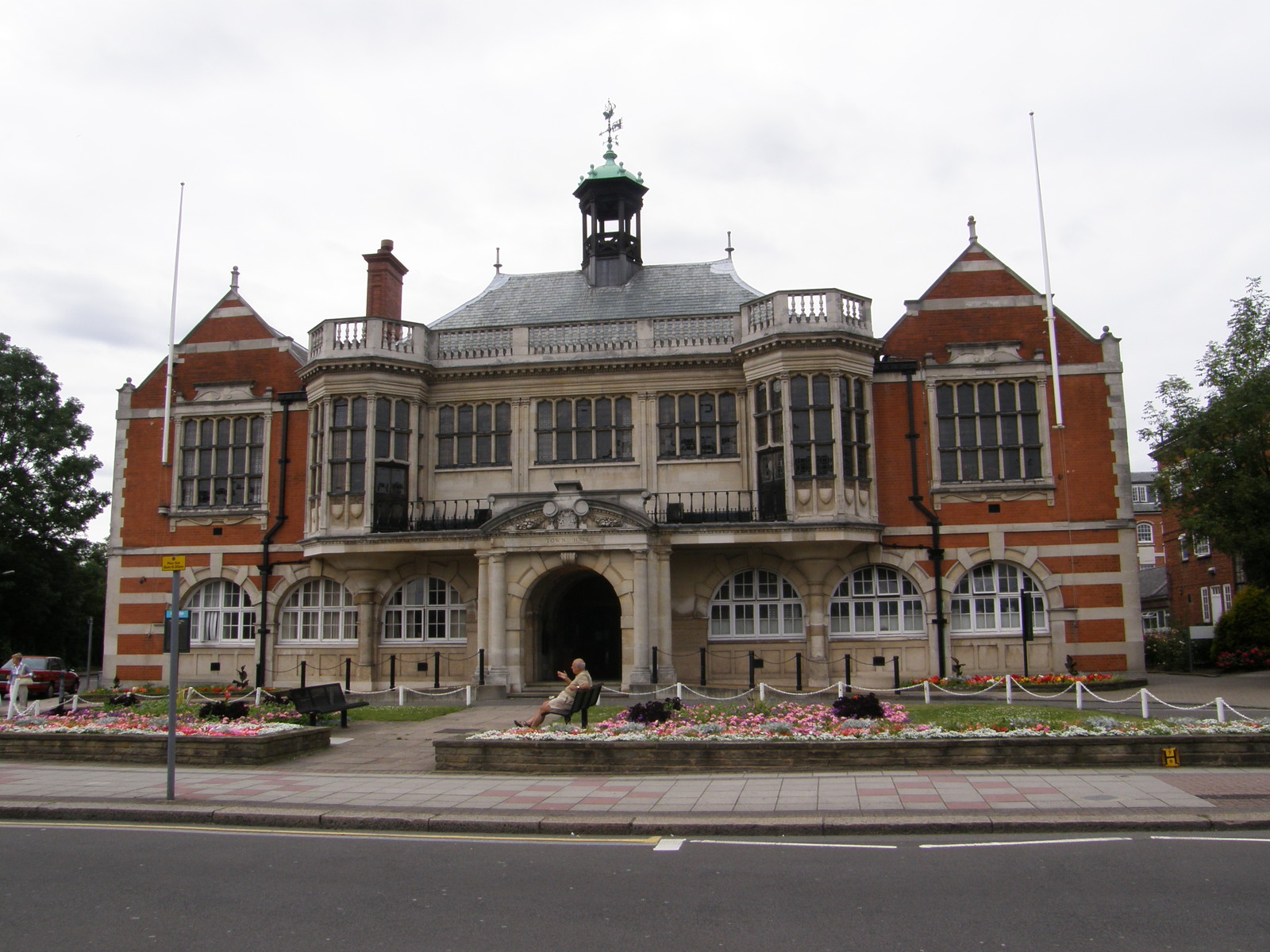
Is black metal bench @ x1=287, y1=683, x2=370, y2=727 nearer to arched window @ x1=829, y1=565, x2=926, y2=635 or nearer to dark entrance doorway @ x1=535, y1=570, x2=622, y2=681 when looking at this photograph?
dark entrance doorway @ x1=535, y1=570, x2=622, y2=681

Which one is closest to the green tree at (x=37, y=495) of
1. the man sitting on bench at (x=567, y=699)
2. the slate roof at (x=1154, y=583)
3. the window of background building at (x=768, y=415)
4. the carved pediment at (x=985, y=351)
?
the window of background building at (x=768, y=415)

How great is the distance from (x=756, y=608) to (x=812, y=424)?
203 inches

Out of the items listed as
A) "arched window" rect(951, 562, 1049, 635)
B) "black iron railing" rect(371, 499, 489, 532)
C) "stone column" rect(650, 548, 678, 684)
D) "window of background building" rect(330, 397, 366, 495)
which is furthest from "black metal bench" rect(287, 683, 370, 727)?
"arched window" rect(951, 562, 1049, 635)

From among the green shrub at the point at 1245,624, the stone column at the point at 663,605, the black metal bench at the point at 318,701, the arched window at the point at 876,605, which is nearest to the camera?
the black metal bench at the point at 318,701

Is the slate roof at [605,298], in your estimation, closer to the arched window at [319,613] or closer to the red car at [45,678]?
the arched window at [319,613]

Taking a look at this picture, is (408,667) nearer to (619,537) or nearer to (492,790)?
(619,537)

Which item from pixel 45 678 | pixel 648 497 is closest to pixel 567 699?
pixel 648 497

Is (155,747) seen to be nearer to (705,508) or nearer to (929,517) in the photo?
(705,508)

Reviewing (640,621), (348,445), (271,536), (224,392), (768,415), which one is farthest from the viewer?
(224,392)

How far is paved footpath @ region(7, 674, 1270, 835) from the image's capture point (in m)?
10.3

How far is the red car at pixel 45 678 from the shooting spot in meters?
30.5

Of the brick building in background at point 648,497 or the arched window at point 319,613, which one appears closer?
the brick building in background at point 648,497

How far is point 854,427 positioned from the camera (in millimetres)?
26859

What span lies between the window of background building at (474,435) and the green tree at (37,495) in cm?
2223
